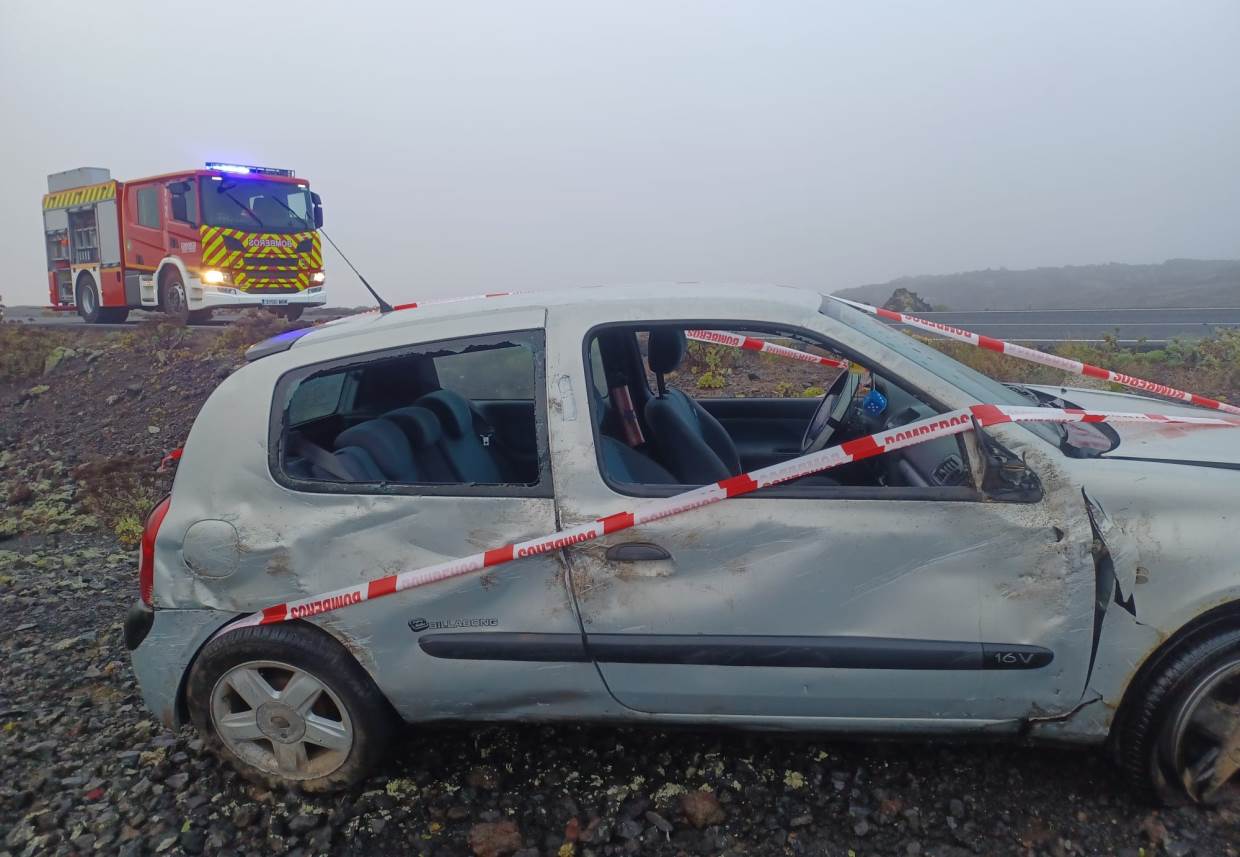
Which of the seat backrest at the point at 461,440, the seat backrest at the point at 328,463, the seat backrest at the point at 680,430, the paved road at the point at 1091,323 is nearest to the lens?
the seat backrest at the point at 328,463

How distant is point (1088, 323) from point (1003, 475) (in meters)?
14.2

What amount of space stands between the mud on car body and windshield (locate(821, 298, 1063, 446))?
0.06 ft

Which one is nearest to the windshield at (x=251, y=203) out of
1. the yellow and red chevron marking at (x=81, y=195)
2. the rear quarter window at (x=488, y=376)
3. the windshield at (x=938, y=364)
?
the yellow and red chevron marking at (x=81, y=195)

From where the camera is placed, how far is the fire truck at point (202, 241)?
1348cm

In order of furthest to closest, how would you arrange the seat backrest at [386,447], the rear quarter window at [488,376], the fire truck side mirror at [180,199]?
1. the fire truck side mirror at [180,199]
2. the rear quarter window at [488,376]
3. the seat backrest at [386,447]

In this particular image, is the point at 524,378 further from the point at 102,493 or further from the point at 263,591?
the point at 102,493

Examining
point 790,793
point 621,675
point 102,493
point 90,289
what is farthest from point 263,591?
point 90,289

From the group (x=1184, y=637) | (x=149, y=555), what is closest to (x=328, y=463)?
(x=149, y=555)

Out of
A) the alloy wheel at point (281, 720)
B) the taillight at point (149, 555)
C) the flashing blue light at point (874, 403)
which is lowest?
the alloy wheel at point (281, 720)

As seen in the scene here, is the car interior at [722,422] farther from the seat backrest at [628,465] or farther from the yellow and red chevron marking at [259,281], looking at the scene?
the yellow and red chevron marking at [259,281]

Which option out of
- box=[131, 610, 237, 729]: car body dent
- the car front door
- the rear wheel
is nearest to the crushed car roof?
the car front door

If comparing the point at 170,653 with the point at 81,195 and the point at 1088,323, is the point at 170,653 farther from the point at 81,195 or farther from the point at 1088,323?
the point at 81,195

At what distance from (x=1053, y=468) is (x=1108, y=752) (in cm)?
88

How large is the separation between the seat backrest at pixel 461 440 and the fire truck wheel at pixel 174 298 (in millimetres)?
12103
